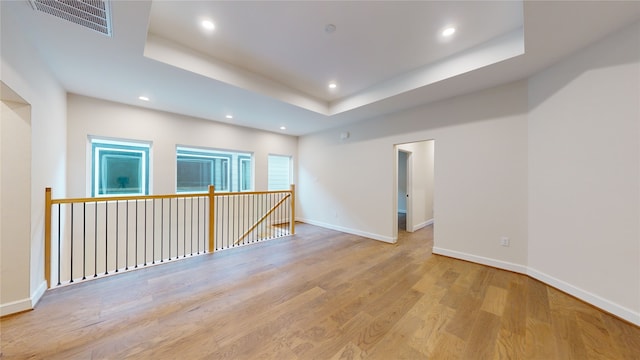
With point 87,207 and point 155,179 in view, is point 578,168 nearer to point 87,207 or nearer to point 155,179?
point 155,179

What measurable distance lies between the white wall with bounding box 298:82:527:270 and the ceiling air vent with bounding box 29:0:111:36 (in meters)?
4.27

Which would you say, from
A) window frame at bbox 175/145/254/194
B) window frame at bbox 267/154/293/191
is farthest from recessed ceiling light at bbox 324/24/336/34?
window frame at bbox 267/154/293/191

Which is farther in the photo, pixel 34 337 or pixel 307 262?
pixel 307 262

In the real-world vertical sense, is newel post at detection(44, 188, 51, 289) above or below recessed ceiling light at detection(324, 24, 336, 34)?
below

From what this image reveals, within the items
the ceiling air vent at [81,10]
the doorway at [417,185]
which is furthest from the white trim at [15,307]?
the doorway at [417,185]

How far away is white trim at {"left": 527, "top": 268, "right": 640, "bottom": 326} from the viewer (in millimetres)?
1945

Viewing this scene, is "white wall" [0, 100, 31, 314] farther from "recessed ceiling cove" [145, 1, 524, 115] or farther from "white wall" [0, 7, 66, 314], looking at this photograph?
"recessed ceiling cove" [145, 1, 524, 115]

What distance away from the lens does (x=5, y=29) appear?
5.68 ft

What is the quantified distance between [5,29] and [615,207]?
5.70 meters

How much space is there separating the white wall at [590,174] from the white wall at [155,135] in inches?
222

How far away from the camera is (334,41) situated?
8.46 feet

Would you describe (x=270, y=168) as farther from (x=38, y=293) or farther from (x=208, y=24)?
(x=38, y=293)

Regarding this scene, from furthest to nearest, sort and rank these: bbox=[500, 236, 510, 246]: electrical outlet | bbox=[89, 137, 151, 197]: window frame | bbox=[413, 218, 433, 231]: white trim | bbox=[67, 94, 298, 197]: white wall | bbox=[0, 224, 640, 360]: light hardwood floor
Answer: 1. bbox=[413, 218, 433, 231]: white trim
2. bbox=[89, 137, 151, 197]: window frame
3. bbox=[67, 94, 298, 197]: white wall
4. bbox=[500, 236, 510, 246]: electrical outlet
5. bbox=[0, 224, 640, 360]: light hardwood floor

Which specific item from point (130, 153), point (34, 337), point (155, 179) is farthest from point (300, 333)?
point (130, 153)
